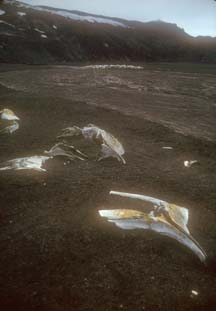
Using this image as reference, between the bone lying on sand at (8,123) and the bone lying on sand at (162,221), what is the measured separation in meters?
5.78

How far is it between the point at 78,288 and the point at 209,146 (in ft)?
21.4

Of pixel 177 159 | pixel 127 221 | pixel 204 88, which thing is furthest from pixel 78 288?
pixel 204 88

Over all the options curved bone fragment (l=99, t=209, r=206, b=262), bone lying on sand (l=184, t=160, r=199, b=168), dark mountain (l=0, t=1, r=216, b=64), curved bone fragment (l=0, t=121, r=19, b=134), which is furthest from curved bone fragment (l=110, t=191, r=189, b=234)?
dark mountain (l=0, t=1, r=216, b=64)

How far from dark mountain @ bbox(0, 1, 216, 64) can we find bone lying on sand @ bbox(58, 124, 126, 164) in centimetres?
3527

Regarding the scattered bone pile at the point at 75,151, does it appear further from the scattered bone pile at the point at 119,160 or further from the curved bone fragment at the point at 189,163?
the curved bone fragment at the point at 189,163

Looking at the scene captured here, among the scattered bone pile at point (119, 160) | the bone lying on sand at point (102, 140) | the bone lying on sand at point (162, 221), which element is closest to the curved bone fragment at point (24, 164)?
the scattered bone pile at point (119, 160)

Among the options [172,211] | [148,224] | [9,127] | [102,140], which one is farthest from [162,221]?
[9,127]

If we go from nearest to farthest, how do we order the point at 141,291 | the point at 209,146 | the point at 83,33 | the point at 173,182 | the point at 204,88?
1. the point at 141,291
2. the point at 173,182
3. the point at 209,146
4. the point at 204,88
5. the point at 83,33

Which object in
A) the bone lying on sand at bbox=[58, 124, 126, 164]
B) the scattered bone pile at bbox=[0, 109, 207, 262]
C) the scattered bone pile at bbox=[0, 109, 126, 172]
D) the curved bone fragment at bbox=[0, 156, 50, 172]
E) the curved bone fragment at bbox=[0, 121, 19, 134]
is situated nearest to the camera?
the scattered bone pile at bbox=[0, 109, 207, 262]

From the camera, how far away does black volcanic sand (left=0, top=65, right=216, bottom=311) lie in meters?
3.88

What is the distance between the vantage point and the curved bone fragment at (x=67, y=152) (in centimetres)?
795

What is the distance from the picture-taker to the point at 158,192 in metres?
6.43

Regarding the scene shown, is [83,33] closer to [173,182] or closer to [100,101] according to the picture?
[100,101]

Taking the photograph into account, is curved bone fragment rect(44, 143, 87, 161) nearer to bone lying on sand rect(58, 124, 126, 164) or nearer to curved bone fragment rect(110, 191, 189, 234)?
bone lying on sand rect(58, 124, 126, 164)
